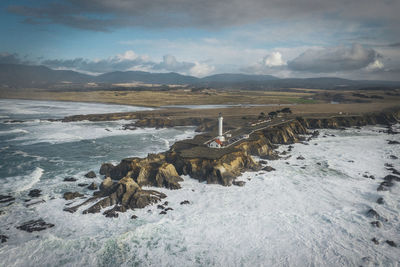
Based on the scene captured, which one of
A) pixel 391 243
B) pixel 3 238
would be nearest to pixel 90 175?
pixel 3 238

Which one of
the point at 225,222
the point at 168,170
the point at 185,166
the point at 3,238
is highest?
the point at 168,170

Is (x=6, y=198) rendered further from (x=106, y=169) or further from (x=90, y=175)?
(x=106, y=169)

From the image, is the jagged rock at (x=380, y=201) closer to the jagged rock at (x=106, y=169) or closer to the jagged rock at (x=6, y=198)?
the jagged rock at (x=106, y=169)

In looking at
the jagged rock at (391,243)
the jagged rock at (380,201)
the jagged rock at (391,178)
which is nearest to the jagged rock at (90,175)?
the jagged rock at (391,243)

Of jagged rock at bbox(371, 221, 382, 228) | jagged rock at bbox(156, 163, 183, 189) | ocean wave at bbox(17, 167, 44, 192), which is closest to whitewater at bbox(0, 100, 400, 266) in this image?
ocean wave at bbox(17, 167, 44, 192)

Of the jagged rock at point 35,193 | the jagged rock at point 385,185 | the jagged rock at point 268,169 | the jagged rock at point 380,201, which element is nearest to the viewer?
the jagged rock at point 380,201

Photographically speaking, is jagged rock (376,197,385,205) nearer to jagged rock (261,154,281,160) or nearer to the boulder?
the boulder

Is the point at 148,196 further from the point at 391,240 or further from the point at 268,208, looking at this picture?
the point at 391,240
